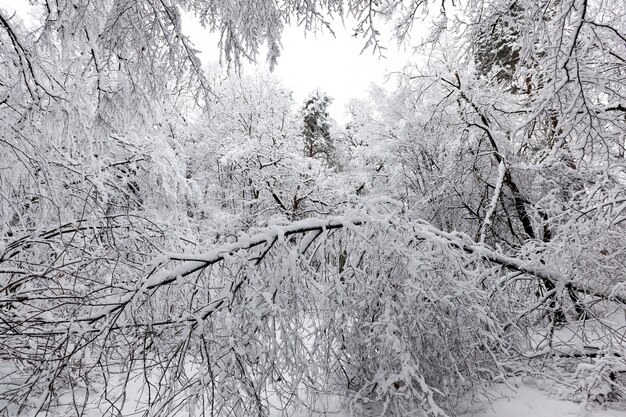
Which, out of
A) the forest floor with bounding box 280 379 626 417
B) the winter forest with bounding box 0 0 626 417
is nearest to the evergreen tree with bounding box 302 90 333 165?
the winter forest with bounding box 0 0 626 417

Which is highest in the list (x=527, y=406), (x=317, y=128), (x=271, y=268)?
(x=317, y=128)

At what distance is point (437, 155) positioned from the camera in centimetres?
1182

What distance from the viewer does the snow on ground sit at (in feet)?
12.2

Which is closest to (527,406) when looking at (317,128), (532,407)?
(532,407)

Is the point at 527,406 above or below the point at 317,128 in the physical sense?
below

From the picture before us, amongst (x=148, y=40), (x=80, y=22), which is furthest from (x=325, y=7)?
(x=80, y=22)

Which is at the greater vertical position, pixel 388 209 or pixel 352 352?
pixel 388 209

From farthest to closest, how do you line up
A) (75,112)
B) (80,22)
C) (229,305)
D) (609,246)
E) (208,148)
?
(208,148) → (609,246) → (75,112) → (229,305) → (80,22)

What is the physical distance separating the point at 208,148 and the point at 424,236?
47.1 ft

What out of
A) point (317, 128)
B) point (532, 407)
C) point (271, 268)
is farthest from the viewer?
point (317, 128)

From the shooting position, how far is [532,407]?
394 cm

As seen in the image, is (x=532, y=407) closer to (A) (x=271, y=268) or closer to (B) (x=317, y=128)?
(A) (x=271, y=268)

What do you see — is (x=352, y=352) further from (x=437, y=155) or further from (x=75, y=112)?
(x=437, y=155)

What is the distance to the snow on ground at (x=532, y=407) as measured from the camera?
12.2ft
